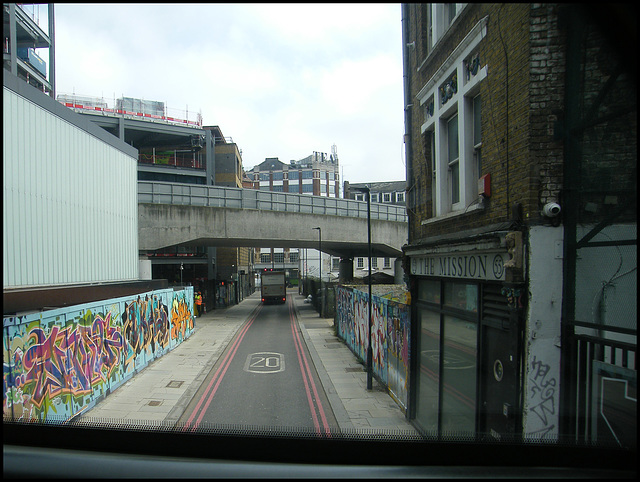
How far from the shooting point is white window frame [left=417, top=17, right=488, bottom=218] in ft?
20.9

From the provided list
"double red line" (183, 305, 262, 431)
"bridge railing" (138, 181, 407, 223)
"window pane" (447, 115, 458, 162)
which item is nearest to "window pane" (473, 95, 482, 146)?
"window pane" (447, 115, 458, 162)

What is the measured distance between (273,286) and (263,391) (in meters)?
35.0

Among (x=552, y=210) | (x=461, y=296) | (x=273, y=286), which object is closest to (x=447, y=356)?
(x=461, y=296)

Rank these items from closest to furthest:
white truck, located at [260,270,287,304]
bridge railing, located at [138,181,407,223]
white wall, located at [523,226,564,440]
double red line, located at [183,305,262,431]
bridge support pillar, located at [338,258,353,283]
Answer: white wall, located at [523,226,564,440]
double red line, located at [183,305,262,431]
bridge railing, located at [138,181,407,223]
bridge support pillar, located at [338,258,353,283]
white truck, located at [260,270,287,304]

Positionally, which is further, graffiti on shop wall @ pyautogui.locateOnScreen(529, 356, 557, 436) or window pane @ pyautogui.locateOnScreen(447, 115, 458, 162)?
window pane @ pyautogui.locateOnScreen(447, 115, 458, 162)

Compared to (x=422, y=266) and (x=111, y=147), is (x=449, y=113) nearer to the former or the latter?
(x=422, y=266)

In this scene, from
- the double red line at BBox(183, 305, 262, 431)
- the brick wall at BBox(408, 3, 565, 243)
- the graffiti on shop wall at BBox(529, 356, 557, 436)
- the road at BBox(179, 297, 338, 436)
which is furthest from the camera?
the double red line at BBox(183, 305, 262, 431)

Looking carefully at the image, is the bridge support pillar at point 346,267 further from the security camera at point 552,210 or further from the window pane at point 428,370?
the security camera at point 552,210

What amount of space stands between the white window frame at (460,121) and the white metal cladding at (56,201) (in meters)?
6.32

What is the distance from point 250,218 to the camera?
29094mm

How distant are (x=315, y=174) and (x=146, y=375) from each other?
79.3 metres

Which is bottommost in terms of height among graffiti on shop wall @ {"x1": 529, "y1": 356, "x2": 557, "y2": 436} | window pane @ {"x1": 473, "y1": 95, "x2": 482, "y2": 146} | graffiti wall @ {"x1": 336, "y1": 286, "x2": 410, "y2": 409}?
graffiti wall @ {"x1": 336, "y1": 286, "x2": 410, "y2": 409}

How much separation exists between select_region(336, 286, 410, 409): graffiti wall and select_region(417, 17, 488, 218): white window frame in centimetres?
316

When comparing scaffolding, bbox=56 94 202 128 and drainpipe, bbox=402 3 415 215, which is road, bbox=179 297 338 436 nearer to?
drainpipe, bbox=402 3 415 215
